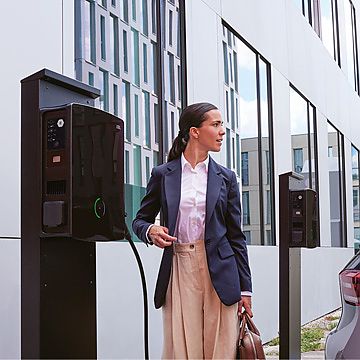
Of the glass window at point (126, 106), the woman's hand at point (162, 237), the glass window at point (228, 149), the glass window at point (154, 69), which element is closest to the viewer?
the woman's hand at point (162, 237)

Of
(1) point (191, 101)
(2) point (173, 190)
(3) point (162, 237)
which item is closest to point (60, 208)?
(3) point (162, 237)

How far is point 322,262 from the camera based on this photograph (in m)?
13.3

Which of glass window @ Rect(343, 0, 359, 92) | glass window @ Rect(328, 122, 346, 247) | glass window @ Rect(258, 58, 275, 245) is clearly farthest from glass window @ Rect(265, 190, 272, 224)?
glass window @ Rect(343, 0, 359, 92)

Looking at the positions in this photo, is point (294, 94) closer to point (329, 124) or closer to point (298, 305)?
point (329, 124)

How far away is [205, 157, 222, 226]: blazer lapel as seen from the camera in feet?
12.1

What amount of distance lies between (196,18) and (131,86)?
5.28 ft

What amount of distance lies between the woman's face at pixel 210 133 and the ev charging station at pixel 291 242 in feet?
3.80

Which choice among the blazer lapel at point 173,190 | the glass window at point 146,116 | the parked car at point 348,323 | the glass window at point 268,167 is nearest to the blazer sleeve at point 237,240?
the blazer lapel at point 173,190

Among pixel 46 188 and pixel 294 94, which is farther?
pixel 294 94

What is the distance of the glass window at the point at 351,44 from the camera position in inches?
715

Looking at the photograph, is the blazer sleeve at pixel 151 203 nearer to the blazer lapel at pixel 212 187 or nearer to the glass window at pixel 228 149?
the blazer lapel at pixel 212 187

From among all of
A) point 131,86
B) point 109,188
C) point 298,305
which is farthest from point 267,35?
point 109,188

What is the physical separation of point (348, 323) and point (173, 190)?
994 mm

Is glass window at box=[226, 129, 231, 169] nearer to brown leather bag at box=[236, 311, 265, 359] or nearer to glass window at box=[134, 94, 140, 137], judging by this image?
glass window at box=[134, 94, 140, 137]
